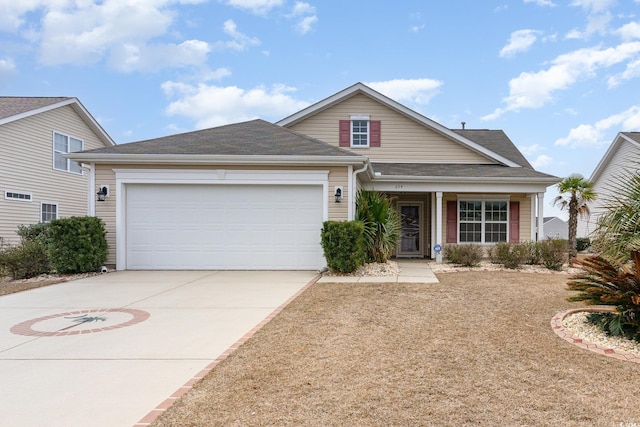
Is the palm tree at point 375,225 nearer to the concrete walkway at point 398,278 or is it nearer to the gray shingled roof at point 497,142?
the concrete walkway at point 398,278

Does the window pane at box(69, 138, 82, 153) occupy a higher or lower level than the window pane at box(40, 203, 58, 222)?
higher

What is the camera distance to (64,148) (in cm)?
1817

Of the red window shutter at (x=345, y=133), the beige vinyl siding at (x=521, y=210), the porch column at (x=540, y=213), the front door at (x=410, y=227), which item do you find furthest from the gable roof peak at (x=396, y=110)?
the front door at (x=410, y=227)

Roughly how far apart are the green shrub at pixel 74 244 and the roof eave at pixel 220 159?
1.64 metres

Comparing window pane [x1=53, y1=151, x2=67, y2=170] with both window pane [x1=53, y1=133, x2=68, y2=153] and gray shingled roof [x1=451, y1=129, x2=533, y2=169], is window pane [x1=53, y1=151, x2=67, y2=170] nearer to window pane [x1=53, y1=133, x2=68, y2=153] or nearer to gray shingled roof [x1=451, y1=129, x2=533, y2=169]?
window pane [x1=53, y1=133, x2=68, y2=153]

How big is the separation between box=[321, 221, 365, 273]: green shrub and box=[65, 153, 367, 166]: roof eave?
1.66 metres

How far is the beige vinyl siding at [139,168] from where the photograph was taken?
1088 centimetres

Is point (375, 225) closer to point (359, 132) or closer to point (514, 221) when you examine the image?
point (359, 132)

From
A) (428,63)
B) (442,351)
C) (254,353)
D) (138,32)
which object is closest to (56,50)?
(138,32)

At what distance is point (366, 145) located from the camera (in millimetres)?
15875

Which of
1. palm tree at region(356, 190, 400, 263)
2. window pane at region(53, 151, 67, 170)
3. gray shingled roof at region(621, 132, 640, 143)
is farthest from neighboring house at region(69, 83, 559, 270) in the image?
gray shingled roof at region(621, 132, 640, 143)

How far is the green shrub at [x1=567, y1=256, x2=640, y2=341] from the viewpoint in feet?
16.1

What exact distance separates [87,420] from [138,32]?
50.5 feet

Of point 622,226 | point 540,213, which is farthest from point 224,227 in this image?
point 540,213
